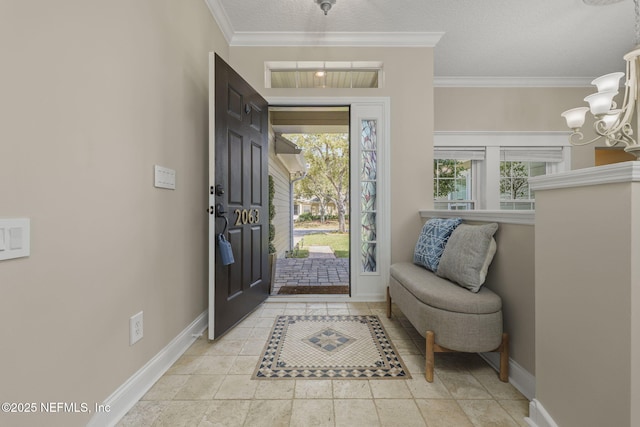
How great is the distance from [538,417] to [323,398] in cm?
100

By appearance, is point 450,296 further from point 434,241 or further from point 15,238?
point 15,238

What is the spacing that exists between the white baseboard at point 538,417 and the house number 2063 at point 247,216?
2.18 meters

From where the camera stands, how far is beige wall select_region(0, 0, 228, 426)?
936 mm

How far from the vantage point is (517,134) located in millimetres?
4203

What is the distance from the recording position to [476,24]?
291 cm

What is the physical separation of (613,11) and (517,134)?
5.52ft

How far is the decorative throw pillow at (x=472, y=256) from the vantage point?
1770mm

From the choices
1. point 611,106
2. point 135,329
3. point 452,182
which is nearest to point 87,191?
point 135,329

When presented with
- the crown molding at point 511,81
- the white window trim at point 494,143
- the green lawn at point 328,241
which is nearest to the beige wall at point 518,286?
the white window trim at point 494,143

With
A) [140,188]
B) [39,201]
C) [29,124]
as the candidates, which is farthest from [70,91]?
[140,188]

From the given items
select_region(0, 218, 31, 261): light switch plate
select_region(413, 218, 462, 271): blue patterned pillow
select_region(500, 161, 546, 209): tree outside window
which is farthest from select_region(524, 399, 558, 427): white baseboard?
select_region(500, 161, 546, 209): tree outside window

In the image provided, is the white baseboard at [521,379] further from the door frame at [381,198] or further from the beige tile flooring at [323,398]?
the door frame at [381,198]

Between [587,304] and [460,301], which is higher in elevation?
[587,304]

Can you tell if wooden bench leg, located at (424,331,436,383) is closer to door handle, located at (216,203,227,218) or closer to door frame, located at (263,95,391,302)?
door frame, located at (263,95,391,302)
